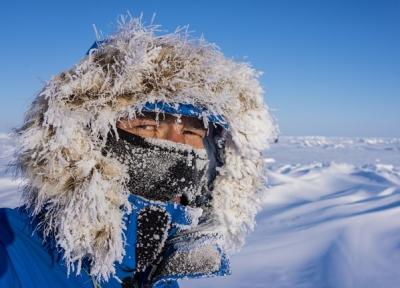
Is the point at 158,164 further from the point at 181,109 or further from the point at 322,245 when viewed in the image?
the point at 322,245

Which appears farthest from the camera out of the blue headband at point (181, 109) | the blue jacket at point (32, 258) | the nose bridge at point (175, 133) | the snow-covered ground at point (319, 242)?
the snow-covered ground at point (319, 242)

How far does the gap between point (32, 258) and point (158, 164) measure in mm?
443

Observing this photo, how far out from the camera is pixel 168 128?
122 centimetres

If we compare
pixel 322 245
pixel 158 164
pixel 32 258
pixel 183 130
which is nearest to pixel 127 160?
pixel 158 164

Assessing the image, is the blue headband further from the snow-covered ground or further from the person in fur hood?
the snow-covered ground

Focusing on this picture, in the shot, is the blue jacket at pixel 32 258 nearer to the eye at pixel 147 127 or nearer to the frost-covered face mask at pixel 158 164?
the frost-covered face mask at pixel 158 164

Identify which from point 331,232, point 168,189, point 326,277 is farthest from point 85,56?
point 331,232

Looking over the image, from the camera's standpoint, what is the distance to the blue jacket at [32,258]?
892 mm

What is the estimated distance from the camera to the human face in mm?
1173

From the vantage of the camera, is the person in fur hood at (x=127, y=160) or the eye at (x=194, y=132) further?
the eye at (x=194, y=132)

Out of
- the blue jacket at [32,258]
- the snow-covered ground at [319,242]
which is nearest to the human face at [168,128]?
the blue jacket at [32,258]

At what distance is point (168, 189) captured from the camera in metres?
1.24

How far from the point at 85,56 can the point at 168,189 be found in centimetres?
48

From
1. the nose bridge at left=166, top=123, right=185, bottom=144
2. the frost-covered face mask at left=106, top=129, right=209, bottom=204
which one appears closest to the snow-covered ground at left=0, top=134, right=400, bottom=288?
the frost-covered face mask at left=106, top=129, right=209, bottom=204
